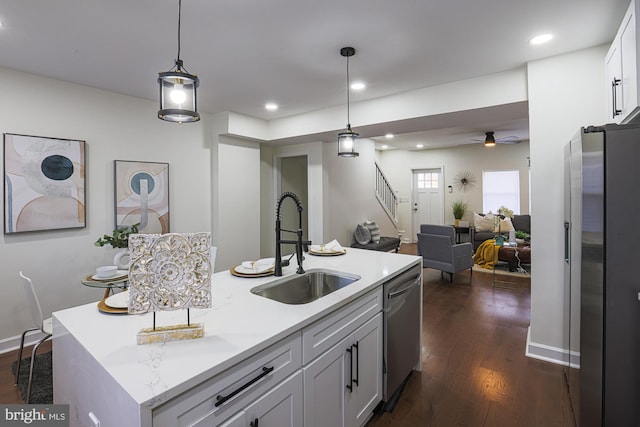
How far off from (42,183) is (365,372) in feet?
11.2

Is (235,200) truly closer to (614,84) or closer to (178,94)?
(178,94)

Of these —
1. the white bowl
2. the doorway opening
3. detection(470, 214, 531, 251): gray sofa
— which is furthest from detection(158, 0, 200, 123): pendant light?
detection(470, 214, 531, 251): gray sofa

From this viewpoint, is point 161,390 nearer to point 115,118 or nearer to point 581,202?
point 581,202

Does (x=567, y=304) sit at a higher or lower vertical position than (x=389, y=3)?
lower

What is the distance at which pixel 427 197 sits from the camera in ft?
28.5

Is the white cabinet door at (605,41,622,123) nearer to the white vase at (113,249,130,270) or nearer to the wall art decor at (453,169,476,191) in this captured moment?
the white vase at (113,249,130,270)

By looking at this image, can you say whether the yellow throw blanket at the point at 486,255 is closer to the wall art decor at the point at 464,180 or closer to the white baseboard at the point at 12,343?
the wall art decor at the point at 464,180

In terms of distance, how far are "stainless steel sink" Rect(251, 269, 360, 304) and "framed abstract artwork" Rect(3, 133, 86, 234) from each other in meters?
2.64

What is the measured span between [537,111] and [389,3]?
5.43 feet

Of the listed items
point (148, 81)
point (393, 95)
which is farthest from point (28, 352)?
point (393, 95)

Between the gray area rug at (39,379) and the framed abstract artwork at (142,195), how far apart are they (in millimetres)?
1448

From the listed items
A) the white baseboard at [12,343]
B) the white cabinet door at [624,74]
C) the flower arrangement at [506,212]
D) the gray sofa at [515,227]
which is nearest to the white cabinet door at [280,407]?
the white cabinet door at [624,74]

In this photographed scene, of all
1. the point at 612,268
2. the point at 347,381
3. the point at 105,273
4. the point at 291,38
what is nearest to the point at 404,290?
the point at 347,381

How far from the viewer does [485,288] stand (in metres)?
4.71
